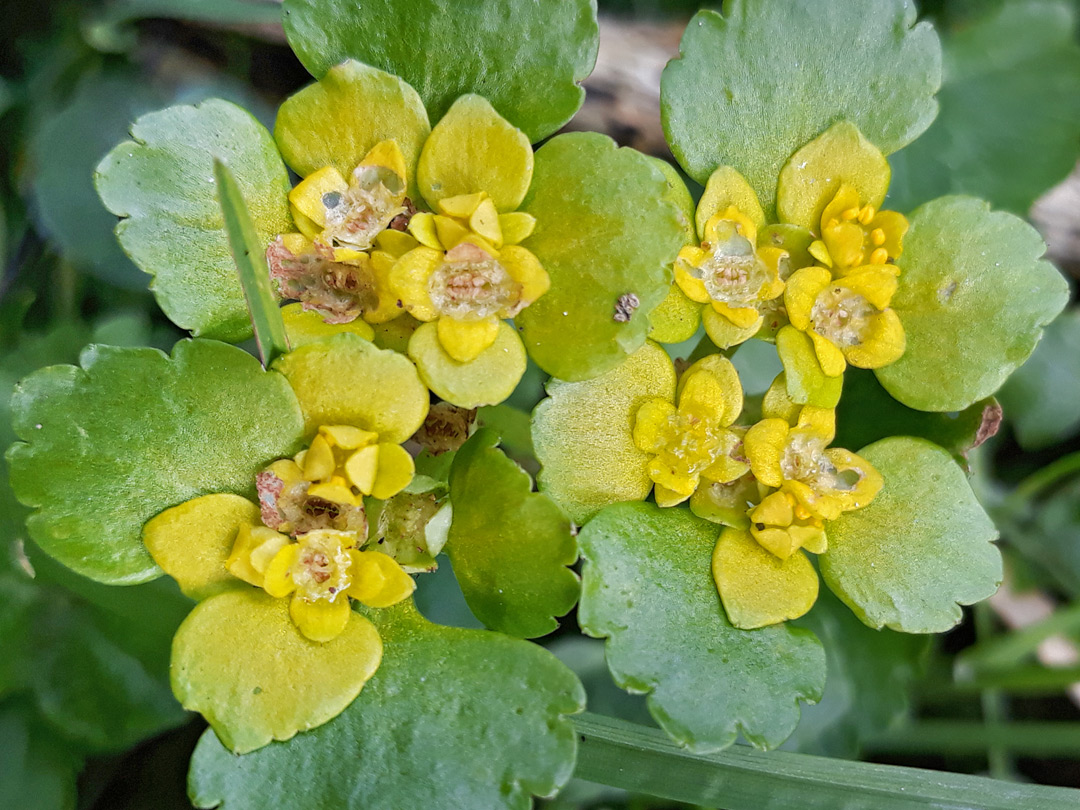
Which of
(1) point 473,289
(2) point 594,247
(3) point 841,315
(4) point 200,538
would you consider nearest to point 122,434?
(4) point 200,538

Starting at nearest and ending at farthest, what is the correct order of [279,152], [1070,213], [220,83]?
[279,152] < [220,83] < [1070,213]

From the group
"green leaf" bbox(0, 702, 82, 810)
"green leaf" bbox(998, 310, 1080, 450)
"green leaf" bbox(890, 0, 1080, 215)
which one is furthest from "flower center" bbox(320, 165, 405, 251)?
"green leaf" bbox(998, 310, 1080, 450)

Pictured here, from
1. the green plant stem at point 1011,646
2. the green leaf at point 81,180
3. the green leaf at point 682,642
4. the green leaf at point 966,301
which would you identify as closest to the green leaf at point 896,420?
the green leaf at point 966,301

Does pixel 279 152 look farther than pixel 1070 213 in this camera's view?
No

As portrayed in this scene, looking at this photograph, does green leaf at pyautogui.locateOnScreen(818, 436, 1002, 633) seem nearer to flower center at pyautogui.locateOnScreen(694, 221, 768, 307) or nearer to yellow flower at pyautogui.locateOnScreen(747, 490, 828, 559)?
yellow flower at pyautogui.locateOnScreen(747, 490, 828, 559)

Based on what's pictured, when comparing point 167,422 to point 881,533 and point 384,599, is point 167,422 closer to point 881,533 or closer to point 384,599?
point 384,599

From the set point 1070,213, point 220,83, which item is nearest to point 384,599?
point 220,83

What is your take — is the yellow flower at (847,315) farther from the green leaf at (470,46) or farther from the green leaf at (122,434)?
the green leaf at (122,434)
